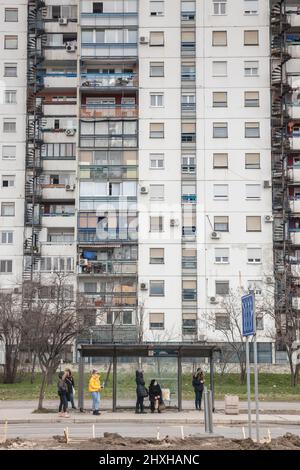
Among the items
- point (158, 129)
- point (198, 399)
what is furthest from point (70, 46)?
point (198, 399)

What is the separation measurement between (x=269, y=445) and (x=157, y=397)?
14011mm

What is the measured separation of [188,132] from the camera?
64.6 metres

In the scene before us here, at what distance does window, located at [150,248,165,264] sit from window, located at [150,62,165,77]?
44.3 feet

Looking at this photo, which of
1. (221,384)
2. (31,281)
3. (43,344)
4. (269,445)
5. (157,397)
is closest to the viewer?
(269,445)

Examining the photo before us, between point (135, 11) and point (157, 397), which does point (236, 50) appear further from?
point (157, 397)

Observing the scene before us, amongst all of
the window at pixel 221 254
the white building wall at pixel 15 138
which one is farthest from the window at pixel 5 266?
the window at pixel 221 254

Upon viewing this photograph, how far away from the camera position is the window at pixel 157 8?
66125 millimetres

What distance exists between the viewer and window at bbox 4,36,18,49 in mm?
67562

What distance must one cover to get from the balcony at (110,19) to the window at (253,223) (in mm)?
17831

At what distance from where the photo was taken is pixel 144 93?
65.1 metres

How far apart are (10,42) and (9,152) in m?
9.05

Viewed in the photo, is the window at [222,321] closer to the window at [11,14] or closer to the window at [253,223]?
the window at [253,223]

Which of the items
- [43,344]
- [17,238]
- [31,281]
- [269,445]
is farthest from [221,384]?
[269,445]

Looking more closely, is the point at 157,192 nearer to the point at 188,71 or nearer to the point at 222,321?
the point at 188,71
